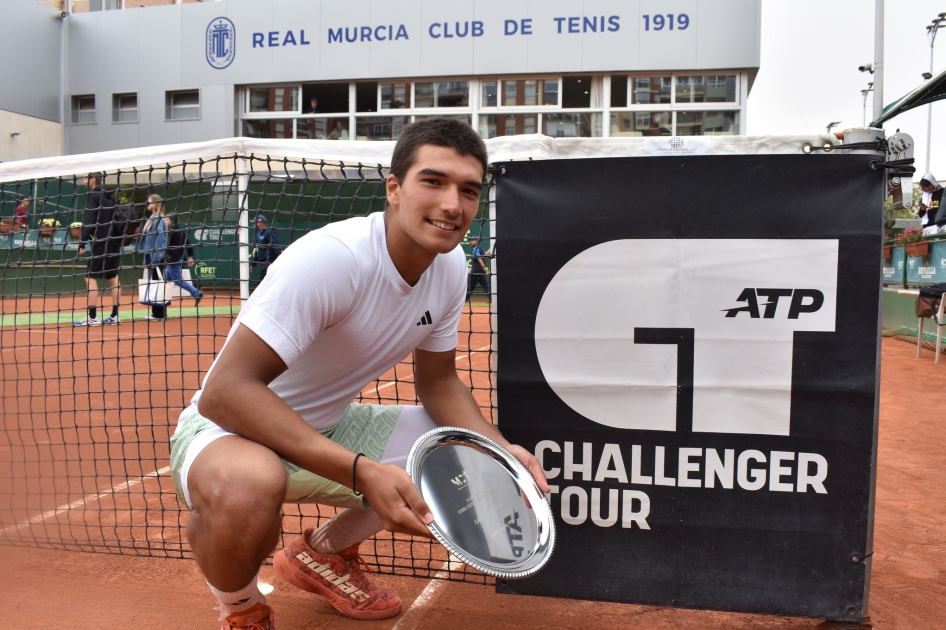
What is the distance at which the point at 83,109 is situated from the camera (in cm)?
2452

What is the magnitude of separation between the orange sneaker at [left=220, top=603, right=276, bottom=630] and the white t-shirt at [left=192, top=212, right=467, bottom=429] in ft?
1.84

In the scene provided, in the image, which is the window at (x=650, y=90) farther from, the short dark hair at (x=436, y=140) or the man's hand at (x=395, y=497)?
the man's hand at (x=395, y=497)

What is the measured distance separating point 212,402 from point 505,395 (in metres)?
1.03

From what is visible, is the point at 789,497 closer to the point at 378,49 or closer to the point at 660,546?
the point at 660,546

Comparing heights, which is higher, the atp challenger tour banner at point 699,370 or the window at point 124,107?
the window at point 124,107

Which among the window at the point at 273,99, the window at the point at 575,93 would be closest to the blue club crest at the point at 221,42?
the window at the point at 273,99

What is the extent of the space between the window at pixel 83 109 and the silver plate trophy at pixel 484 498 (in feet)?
84.1

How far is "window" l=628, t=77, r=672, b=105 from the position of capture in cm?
2017

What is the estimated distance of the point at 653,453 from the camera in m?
2.56

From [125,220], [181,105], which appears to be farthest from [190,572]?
[181,105]

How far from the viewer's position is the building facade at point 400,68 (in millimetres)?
19734

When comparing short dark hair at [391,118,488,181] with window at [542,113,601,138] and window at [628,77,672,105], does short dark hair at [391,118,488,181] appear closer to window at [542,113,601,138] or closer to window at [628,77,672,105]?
window at [542,113,601,138]

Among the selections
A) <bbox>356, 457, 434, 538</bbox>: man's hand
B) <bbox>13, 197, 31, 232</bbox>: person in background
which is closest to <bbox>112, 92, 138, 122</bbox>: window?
<bbox>13, 197, 31, 232</bbox>: person in background

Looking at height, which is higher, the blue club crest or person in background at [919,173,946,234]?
the blue club crest
